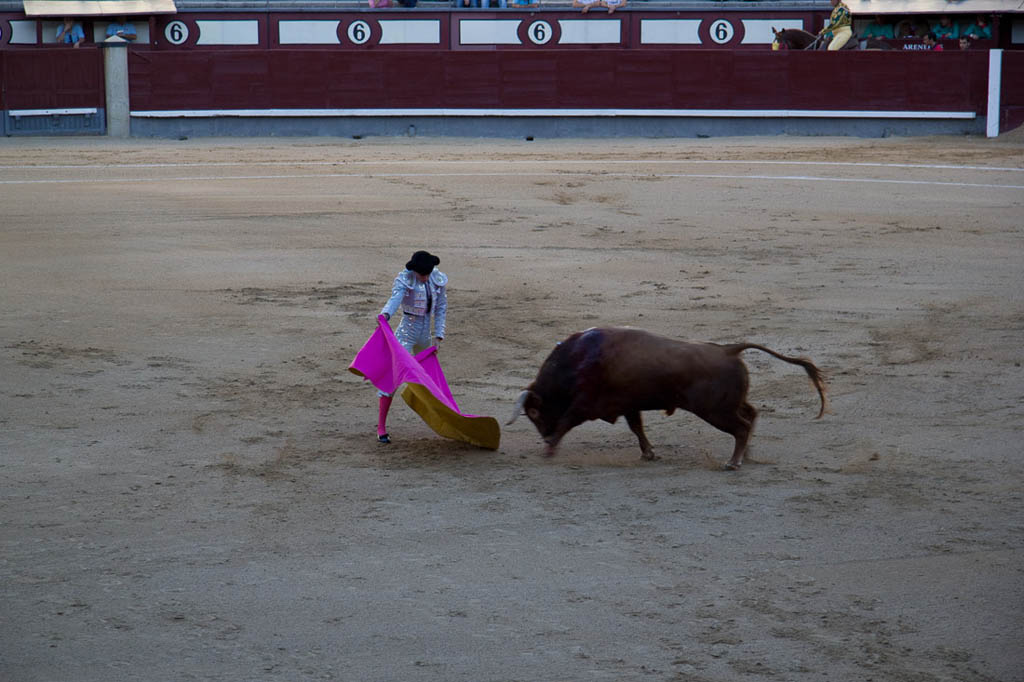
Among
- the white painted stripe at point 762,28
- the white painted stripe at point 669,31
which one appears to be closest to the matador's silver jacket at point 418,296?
the white painted stripe at point 669,31

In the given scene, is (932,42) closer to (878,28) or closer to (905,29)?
(905,29)

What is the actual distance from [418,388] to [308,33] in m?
19.0

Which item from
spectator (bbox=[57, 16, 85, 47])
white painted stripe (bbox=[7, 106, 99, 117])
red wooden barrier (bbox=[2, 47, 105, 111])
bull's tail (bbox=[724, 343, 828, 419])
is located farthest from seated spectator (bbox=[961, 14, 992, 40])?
bull's tail (bbox=[724, 343, 828, 419])

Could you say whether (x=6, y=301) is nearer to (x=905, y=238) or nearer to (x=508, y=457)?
(x=508, y=457)

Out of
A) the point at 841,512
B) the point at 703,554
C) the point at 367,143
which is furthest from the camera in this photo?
the point at 367,143

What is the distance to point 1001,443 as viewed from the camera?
18.9ft

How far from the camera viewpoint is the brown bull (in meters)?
5.37

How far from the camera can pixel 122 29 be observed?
23609 millimetres

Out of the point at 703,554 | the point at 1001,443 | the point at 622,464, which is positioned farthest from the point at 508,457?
the point at 1001,443

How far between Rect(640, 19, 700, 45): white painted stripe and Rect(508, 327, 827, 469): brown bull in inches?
750

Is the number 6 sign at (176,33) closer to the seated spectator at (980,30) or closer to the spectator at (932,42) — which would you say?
the spectator at (932,42)

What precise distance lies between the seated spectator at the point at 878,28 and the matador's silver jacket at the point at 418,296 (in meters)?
19.3

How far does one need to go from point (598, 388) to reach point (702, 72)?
1617 cm

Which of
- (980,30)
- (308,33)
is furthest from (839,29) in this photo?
(308,33)
